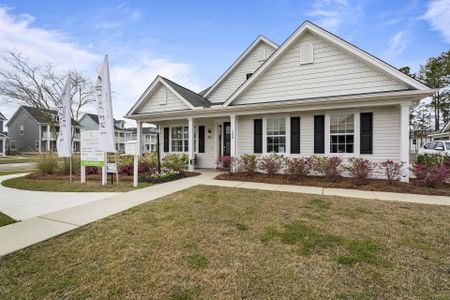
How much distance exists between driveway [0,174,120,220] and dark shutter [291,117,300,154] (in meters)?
7.71

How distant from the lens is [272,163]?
31.2 ft

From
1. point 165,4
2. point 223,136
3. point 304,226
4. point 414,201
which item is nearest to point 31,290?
point 304,226

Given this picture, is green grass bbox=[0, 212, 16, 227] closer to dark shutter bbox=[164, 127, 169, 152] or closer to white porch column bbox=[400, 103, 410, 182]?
dark shutter bbox=[164, 127, 169, 152]

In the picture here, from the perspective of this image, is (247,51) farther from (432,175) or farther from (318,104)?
(432,175)

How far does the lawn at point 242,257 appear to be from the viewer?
2.29 metres

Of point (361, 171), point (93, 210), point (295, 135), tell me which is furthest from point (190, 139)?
point (361, 171)

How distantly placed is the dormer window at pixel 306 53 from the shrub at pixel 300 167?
444 centimetres

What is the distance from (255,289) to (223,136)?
35.4ft

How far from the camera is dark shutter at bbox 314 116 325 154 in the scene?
378 inches

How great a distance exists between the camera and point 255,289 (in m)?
2.29

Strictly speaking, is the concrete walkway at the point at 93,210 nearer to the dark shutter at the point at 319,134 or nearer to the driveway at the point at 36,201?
the driveway at the point at 36,201

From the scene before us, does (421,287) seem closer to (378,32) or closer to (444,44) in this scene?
(378,32)

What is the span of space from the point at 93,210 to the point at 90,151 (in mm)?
4258

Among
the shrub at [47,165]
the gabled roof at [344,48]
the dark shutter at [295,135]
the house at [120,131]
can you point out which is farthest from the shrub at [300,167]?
the house at [120,131]
